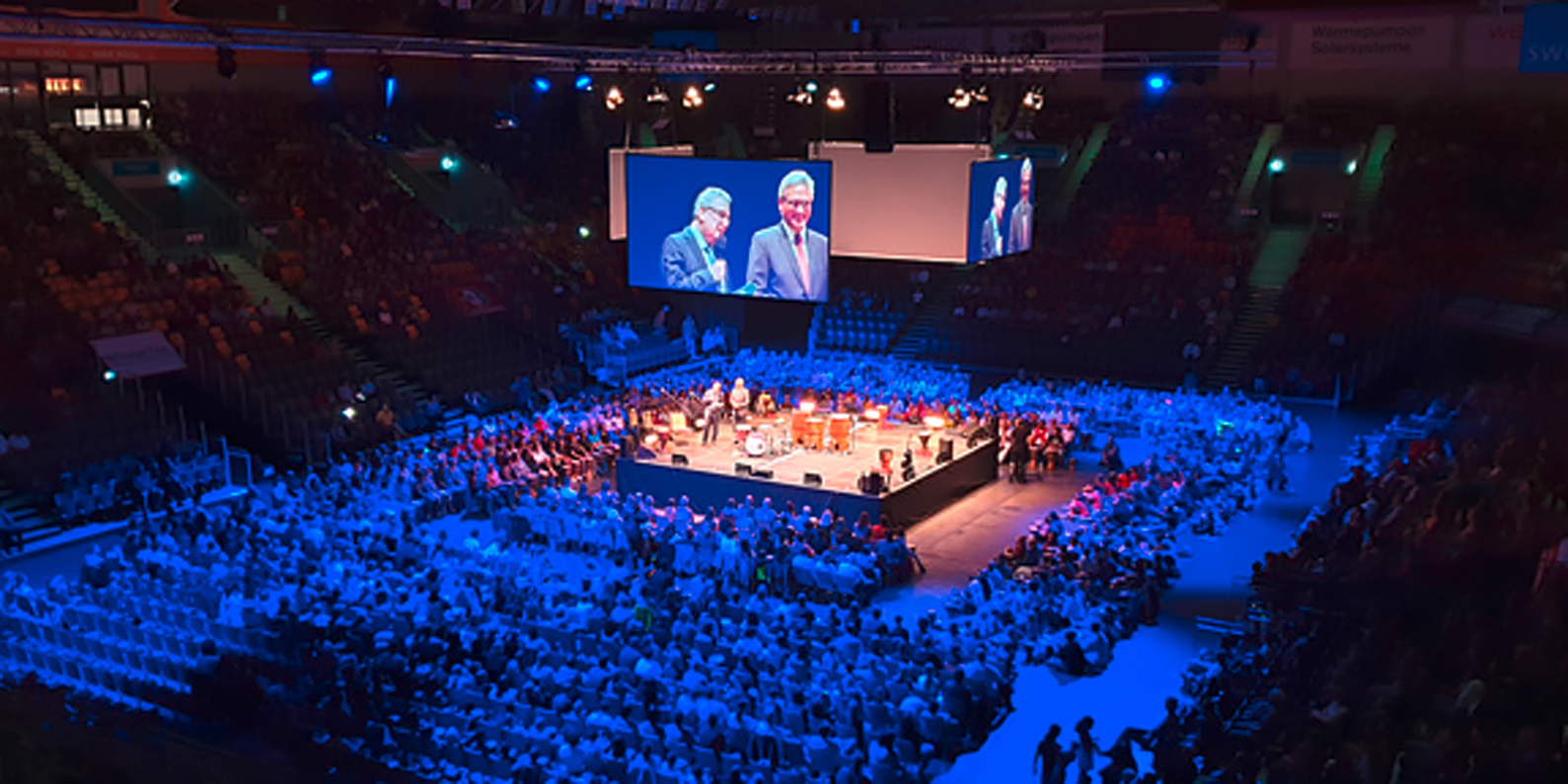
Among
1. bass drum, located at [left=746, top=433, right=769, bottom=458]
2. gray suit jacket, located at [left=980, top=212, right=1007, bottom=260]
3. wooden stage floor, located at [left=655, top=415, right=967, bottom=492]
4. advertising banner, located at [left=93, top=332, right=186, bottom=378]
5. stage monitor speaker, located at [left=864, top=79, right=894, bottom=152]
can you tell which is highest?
stage monitor speaker, located at [left=864, top=79, right=894, bottom=152]

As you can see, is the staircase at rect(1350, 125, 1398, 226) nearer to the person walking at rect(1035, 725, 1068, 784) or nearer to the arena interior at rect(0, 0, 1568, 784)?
the arena interior at rect(0, 0, 1568, 784)

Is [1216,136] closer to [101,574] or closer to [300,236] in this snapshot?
[300,236]

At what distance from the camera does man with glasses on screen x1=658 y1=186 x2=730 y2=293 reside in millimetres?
21344

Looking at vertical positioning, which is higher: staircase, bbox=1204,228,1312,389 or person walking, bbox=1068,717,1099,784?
staircase, bbox=1204,228,1312,389

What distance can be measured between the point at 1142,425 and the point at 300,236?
17.8m

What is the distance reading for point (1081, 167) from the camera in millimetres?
34625

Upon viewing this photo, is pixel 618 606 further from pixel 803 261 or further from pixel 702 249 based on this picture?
pixel 702 249

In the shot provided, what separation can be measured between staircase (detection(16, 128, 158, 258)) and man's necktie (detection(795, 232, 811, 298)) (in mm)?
12983

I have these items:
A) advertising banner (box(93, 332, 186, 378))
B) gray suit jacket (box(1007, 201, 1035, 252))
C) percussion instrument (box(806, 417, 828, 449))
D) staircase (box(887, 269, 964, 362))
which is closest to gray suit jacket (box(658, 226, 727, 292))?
percussion instrument (box(806, 417, 828, 449))

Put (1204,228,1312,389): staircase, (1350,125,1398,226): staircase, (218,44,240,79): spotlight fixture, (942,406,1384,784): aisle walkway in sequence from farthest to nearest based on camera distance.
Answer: (1350,125,1398,226): staircase < (1204,228,1312,389): staircase < (218,44,240,79): spotlight fixture < (942,406,1384,784): aisle walkway

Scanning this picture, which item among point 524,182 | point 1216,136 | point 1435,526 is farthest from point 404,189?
point 1435,526

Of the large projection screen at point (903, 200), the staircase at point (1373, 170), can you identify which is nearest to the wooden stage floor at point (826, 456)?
the large projection screen at point (903, 200)

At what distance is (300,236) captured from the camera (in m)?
27.0

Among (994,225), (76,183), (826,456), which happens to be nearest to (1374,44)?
(994,225)
